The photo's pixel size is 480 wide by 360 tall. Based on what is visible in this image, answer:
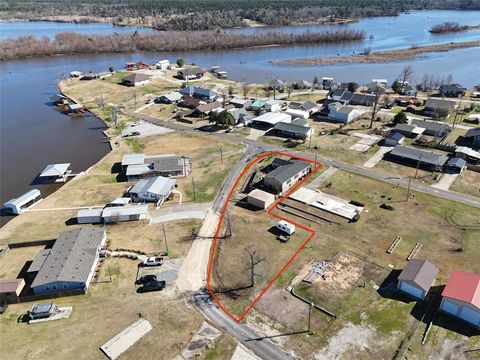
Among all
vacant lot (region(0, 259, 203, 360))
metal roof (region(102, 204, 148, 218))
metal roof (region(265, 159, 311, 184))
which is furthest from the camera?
metal roof (region(265, 159, 311, 184))

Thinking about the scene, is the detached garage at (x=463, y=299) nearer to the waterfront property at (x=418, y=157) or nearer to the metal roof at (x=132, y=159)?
the waterfront property at (x=418, y=157)

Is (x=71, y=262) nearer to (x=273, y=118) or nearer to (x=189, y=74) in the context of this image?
(x=273, y=118)

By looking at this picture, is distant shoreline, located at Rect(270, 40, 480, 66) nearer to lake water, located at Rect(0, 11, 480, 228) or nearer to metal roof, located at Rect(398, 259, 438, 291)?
lake water, located at Rect(0, 11, 480, 228)

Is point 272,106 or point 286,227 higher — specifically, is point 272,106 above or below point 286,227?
above

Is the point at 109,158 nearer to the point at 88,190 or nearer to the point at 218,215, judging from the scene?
the point at 88,190

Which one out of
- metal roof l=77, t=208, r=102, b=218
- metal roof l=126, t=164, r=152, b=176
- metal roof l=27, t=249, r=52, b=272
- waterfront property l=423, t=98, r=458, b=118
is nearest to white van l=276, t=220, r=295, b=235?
metal roof l=77, t=208, r=102, b=218

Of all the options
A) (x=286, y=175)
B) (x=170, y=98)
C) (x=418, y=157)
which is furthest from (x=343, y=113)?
(x=170, y=98)

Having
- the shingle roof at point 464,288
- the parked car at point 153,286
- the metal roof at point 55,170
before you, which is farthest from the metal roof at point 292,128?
the parked car at point 153,286
